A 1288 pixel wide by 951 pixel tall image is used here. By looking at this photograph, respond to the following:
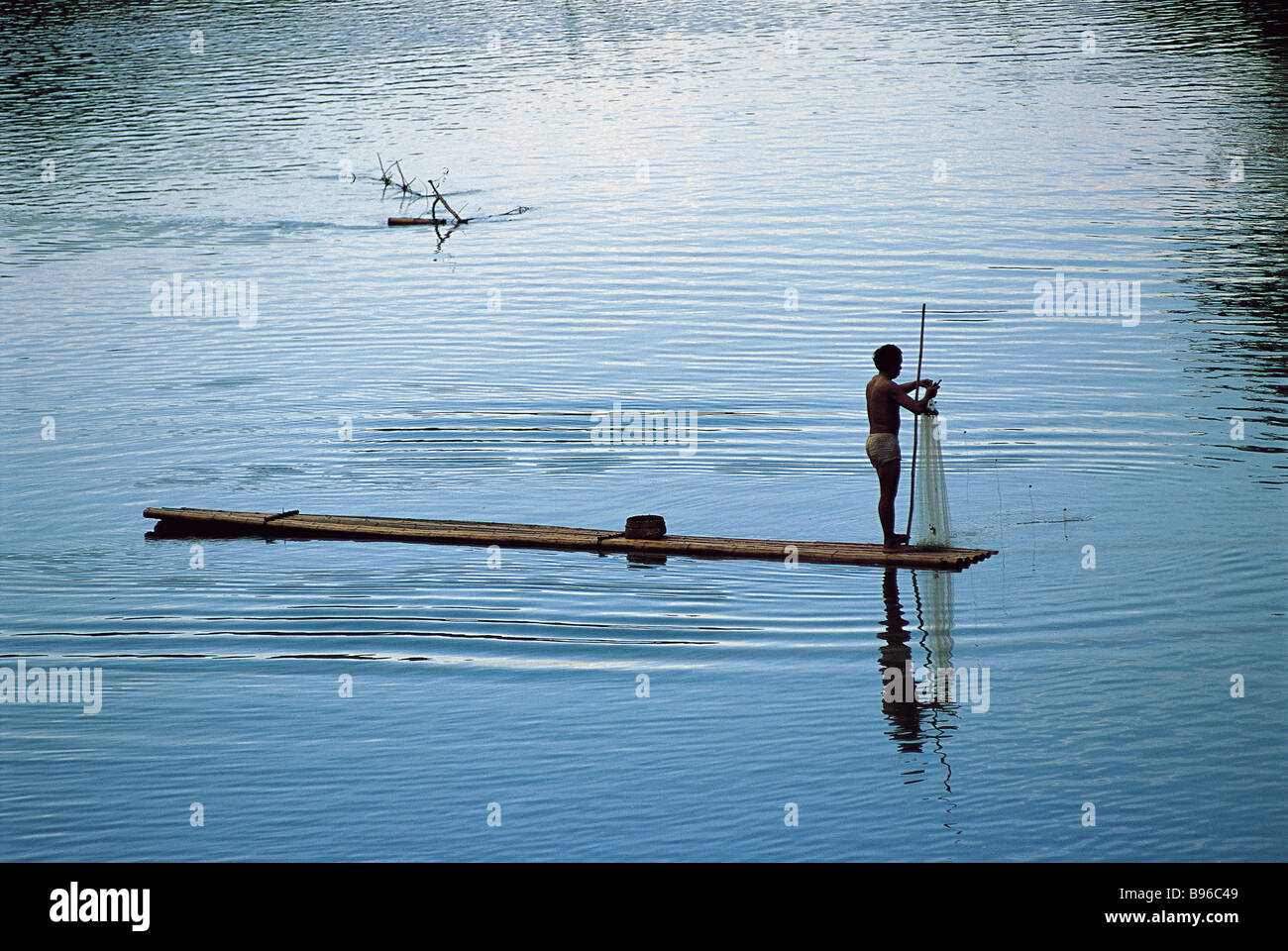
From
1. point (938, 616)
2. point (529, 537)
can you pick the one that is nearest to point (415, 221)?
point (529, 537)

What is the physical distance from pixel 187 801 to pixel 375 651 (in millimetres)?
2738

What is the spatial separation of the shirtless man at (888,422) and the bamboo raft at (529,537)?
1.18ft

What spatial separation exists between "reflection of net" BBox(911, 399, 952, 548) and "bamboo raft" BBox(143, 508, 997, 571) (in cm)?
17

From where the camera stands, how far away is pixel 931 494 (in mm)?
14062

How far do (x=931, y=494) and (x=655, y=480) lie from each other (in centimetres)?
446

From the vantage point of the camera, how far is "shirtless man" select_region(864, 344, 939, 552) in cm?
1374

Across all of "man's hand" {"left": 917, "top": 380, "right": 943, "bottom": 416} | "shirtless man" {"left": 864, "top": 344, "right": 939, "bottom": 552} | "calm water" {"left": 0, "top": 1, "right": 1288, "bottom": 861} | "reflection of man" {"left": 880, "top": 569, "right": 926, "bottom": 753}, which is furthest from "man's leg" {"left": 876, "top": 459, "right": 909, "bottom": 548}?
"man's hand" {"left": 917, "top": 380, "right": 943, "bottom": 416}

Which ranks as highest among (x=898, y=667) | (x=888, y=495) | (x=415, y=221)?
(x=415, y=221)

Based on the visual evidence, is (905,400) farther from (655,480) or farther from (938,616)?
(655,480)

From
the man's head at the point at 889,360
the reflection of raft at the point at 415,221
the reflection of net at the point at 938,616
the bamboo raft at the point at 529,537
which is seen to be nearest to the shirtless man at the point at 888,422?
the man's head at the point at 889,360

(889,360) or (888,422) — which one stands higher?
(889,360)

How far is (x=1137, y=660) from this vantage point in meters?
12.2

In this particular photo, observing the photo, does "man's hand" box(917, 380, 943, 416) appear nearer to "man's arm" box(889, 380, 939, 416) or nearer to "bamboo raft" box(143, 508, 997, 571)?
"man's arm" box(889, 380, 939, 416)

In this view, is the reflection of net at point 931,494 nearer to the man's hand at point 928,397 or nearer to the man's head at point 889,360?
the man's hand at point 928,397
